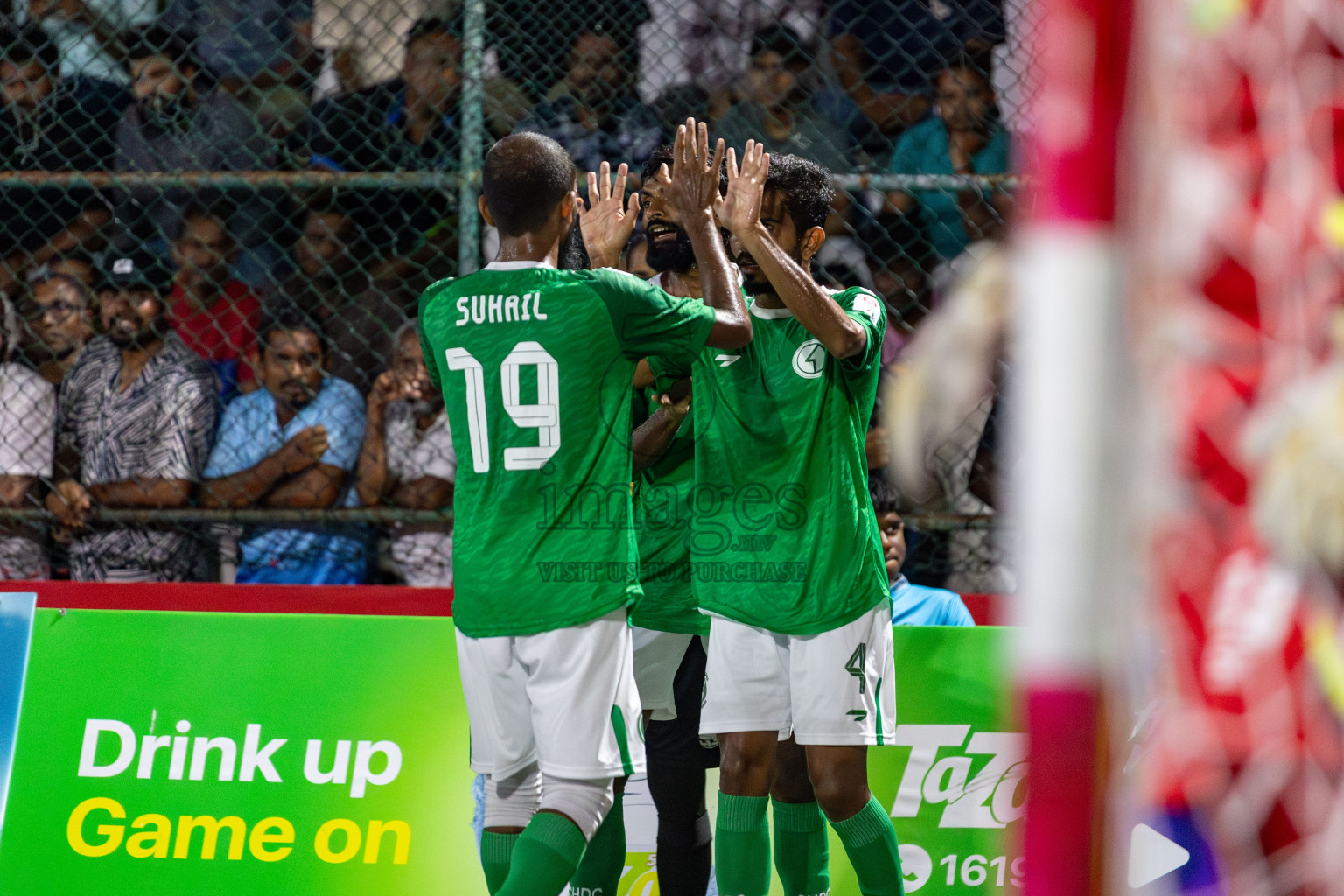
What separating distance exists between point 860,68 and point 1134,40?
3.82 meters

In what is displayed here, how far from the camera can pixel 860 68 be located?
4762mm

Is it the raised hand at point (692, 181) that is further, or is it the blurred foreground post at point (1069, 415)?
the raised hand at point (692, 181)

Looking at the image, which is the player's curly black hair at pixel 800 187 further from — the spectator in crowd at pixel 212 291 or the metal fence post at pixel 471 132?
the spectator in crowd at pixel 212 291

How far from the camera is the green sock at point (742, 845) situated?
9.86 feet

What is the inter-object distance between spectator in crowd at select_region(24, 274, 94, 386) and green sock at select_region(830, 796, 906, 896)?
3185mm

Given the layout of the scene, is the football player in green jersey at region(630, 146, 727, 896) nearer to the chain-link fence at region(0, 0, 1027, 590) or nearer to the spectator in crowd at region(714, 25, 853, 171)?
the chain-link fence at region(0, 0, 1027, 590)

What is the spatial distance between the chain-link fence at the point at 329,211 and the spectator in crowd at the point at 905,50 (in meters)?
0.01

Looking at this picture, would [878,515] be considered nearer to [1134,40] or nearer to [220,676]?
[220,676]

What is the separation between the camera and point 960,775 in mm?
3688

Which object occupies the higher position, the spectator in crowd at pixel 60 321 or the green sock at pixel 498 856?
the spectator in crowd at pixel 60 321

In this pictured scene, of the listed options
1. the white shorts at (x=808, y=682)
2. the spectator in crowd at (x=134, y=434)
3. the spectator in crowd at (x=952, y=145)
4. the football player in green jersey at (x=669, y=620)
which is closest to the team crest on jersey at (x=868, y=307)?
the football player in green jersey at (x=669, y=620)

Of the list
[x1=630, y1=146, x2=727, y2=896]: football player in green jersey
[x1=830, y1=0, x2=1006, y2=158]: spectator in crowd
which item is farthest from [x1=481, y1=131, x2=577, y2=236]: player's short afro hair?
[x1=830, y1=0, x2=1006, y2=158]: spectator in crowd

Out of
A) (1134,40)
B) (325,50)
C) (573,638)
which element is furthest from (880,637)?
(325,50)

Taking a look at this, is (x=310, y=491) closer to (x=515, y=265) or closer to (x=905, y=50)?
(x=515, y=265)
